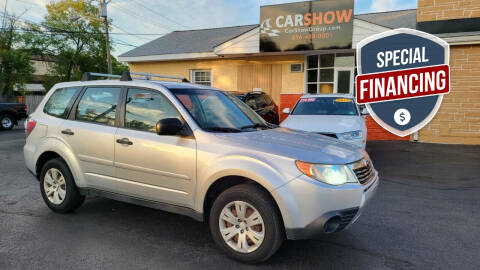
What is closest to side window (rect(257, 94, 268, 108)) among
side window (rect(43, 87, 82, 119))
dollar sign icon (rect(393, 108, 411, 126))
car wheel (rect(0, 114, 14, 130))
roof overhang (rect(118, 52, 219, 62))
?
roof overhang (rect(118, 52, 219, 62))

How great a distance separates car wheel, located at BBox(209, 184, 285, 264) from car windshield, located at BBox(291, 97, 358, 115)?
529 cm

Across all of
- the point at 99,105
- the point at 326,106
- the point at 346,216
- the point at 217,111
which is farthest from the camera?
the point at 326,106

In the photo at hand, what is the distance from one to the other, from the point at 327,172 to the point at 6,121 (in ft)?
57.8

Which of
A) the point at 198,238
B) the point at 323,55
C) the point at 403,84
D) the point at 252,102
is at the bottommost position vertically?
the point at 198,238

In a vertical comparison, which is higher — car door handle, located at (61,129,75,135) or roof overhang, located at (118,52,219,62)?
roof overhang, located at (118,52,219,62)

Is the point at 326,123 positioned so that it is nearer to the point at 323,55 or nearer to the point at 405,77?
the point at 405,77

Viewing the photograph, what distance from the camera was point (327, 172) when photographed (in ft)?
9.77

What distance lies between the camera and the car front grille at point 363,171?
3.19 meters

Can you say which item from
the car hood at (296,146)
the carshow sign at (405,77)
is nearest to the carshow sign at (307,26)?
the carshow sign at (405,77)

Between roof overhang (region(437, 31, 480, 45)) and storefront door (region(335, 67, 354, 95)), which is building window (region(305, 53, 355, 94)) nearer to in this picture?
storefront door (region(335, 67, 354, 95))

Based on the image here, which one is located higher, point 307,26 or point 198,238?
point 307,26

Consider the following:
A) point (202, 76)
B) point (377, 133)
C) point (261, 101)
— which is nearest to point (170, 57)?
point (202, 76)

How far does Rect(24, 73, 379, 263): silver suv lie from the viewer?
9.70 ft

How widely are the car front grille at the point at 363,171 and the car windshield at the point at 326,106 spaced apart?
453 cm
